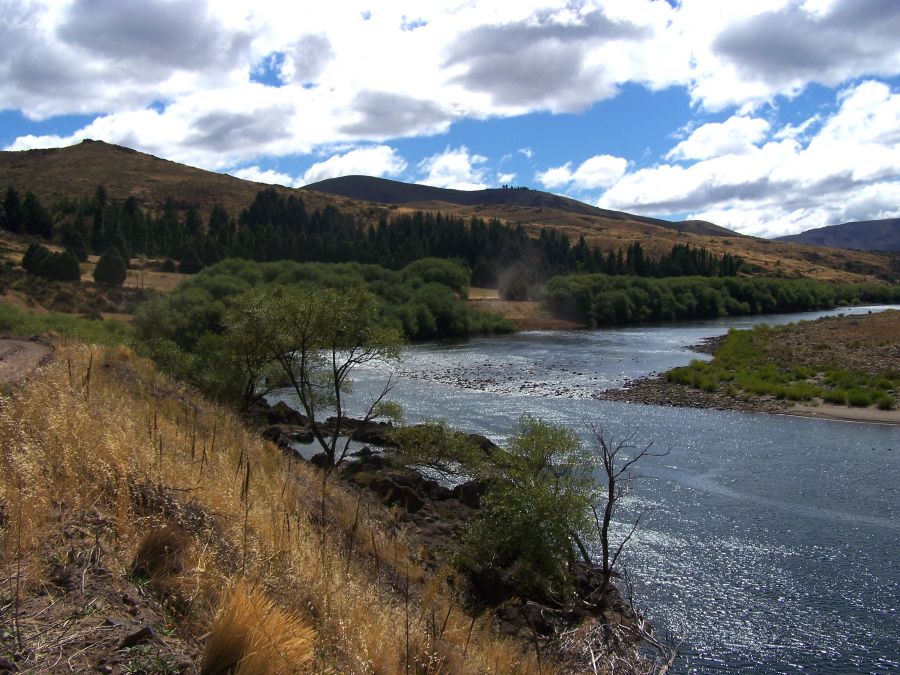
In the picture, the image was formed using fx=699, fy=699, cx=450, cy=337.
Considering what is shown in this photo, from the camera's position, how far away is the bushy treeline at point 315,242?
9725cm

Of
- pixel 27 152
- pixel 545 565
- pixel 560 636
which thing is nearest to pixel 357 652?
pixel 560 636

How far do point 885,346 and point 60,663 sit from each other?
64.3m

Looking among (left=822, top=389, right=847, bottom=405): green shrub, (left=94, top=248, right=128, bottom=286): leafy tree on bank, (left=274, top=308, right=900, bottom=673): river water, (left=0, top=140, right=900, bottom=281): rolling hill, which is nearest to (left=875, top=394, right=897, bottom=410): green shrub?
(left=822, top=389, right=847, bottom=405): green shrub

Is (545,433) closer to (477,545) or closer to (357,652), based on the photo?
(477,545)

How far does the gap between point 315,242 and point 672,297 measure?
189ft

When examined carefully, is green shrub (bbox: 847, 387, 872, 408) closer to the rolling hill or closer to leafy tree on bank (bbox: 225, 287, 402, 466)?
leafy tree on bank (bbox: 225, 287, 402, 466)

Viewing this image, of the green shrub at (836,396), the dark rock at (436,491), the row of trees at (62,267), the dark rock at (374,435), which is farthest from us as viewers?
the row of trees at (62,267)

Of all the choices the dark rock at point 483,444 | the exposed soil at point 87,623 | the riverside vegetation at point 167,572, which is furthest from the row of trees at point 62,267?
the exposed soil at point 87,623

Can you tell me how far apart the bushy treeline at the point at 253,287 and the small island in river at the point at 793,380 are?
1817cm

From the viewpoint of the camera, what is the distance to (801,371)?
1829 inches

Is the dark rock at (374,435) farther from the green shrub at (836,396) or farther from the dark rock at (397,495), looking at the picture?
Answer: the green shrub at (836,396)

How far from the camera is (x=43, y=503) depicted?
586 centimetres

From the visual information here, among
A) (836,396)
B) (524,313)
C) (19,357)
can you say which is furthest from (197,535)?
(524,313)

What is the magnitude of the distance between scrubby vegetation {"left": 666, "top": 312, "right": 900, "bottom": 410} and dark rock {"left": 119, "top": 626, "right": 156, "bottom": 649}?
138 feet
